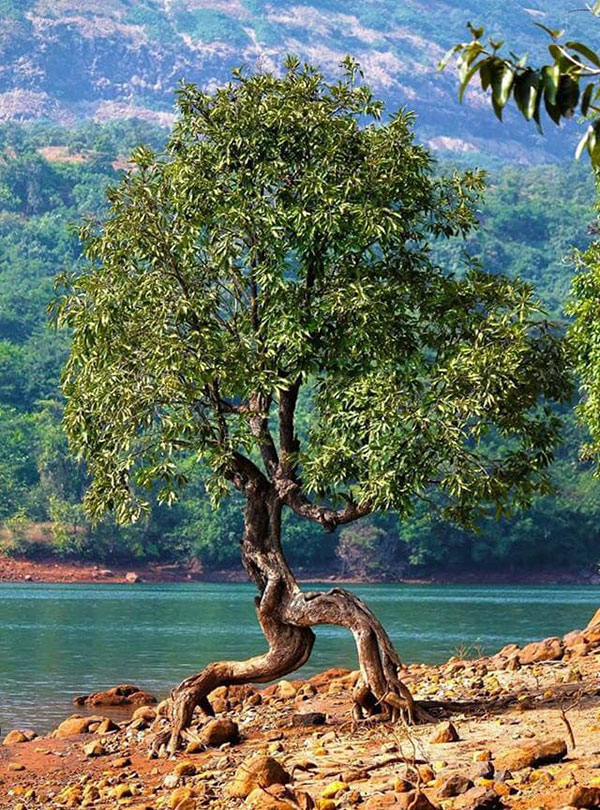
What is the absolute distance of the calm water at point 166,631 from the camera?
28969 mm

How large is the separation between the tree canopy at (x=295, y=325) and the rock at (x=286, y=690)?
6.98 meters

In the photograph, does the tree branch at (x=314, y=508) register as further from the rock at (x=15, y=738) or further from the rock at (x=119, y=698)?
the rock at (x=119, y=698)

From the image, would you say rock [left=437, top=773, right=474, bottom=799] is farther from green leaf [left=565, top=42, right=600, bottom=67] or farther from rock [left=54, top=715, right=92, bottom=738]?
rock [left=54, top=715, right=92, bottom=738]

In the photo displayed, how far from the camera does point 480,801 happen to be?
9.97m

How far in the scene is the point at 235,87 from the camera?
55.8ft

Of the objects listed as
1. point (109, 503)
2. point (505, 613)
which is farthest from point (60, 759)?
point (505, 613)

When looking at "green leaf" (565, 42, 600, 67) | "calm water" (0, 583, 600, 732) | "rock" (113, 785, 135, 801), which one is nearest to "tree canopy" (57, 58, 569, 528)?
"rock" (113, 785, 135, 801)

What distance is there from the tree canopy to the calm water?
7637 millimetres

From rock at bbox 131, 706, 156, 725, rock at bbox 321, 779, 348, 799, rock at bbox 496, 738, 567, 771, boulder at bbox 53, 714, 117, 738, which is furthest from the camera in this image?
boulder at bbox 53, 714, 117, 738

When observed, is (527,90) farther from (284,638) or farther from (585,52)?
(284,638)

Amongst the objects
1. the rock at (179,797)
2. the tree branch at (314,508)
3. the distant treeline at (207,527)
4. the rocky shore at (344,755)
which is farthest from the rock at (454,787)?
the distant treeline at (207,527)

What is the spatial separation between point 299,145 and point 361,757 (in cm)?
719

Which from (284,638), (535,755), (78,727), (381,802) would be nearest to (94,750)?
(284,638)

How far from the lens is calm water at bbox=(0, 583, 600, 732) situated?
95.0 ft
